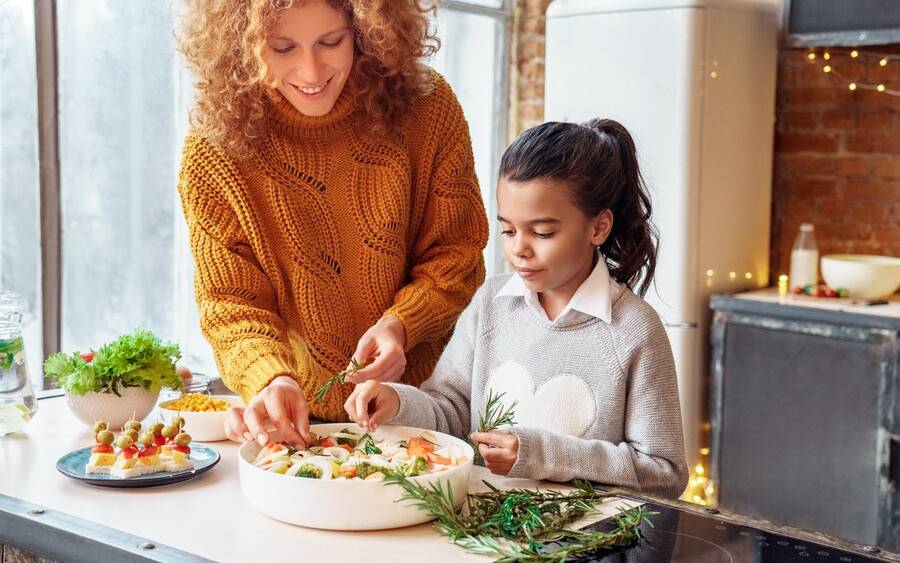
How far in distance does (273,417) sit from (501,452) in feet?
0.97

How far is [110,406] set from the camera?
65.1 inches

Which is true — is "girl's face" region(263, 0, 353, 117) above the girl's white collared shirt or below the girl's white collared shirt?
above

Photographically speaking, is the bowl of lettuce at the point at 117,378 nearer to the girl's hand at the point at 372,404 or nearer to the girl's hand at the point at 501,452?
the girl's hand at the point at 372,404

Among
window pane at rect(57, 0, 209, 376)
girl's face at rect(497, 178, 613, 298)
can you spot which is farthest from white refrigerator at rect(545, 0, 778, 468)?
girl's face at rect(497, 178, 613, 298)

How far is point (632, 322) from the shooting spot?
5.32ft

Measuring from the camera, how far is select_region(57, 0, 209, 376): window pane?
317 cm

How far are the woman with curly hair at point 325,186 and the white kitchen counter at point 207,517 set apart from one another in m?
0.28

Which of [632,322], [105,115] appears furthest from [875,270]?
[105,115]

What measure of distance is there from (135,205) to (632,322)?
2156 millimetres

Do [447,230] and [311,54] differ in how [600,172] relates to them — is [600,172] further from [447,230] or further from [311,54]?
[311,54]

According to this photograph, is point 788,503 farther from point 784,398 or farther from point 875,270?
point 875,270

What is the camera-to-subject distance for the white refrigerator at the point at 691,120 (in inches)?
140

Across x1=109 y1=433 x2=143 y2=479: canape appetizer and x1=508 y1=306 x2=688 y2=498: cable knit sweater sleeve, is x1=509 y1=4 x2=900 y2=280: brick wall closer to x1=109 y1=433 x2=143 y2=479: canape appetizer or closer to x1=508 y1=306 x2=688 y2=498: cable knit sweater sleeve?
x1=508 y1=306 x2=688 y2=498: cable knit sweater sleeve

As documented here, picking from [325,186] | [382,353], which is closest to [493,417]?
[382,353]
